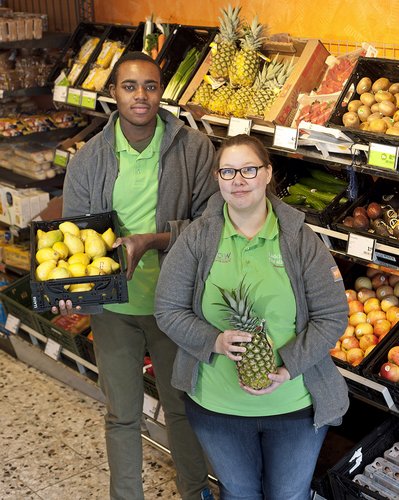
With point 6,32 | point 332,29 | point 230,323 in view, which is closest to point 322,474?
point 230,323

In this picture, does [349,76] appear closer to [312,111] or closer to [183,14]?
[312,111]

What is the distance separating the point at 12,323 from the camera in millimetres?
4984

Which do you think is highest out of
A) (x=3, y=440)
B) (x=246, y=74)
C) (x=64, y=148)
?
(x=246, y=74)

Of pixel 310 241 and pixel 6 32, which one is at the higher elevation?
pixel 6 32

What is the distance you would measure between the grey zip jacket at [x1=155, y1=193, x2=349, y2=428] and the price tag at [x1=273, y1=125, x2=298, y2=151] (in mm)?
775

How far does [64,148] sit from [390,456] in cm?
277

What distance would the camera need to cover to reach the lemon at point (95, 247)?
3.00m

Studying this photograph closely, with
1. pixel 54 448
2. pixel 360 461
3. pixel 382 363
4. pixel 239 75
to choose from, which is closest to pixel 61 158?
pixel 239 75

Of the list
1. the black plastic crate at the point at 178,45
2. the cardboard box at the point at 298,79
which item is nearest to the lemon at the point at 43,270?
the cardboard box at the point at 298,79

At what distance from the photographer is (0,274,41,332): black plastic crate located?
15.9ft

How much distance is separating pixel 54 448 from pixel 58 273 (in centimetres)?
154

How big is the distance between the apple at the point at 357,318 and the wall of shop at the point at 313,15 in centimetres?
125

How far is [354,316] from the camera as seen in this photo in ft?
11.6

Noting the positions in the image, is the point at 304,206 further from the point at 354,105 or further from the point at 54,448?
the point at 54,448
